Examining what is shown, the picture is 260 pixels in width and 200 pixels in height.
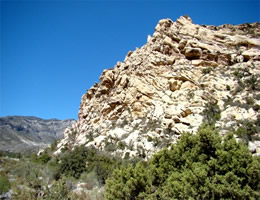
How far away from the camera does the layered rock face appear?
23031 mm

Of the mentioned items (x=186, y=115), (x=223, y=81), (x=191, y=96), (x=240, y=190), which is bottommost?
(x=240, y=190)

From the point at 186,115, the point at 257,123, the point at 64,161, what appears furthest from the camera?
the point at 186,115

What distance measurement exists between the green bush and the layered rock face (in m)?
10.4

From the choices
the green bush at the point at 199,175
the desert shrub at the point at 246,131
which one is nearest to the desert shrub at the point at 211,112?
the desert shrub at the point at 246,131

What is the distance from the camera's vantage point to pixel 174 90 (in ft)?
94.9

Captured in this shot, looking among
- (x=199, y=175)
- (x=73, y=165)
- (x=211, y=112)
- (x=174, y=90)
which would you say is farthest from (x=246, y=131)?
(x=73, y=165)

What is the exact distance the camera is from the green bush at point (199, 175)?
25.6 feet

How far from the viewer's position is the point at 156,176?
34.7 feet

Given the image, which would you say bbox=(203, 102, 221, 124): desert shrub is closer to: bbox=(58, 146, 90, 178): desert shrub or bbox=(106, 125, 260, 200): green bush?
bbox=(106, 125, 260, 200): green bush

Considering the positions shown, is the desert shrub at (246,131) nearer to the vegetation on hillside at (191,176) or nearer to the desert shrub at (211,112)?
the desert shrub at (211,112)

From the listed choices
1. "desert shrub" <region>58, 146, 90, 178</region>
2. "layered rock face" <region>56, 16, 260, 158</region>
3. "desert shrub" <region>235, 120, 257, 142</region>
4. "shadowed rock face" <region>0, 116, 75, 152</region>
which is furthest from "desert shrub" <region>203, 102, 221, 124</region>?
"shadowed rock face" <region>0, 116, 75, 152</region>

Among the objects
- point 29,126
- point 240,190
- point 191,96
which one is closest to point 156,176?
point 240,190

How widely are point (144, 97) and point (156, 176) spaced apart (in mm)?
19226

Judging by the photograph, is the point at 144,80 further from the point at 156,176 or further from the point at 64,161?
the point at 156,176
